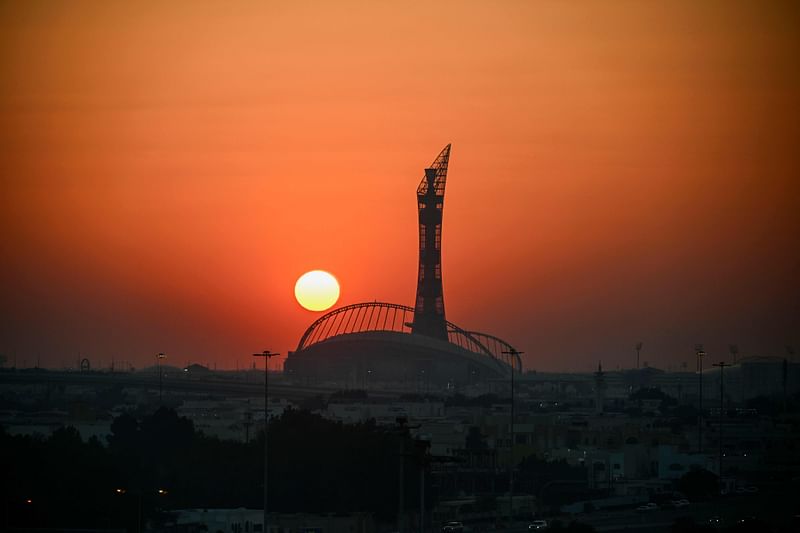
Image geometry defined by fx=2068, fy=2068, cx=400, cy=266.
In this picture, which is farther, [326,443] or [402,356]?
[402,356]

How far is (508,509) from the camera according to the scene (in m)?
55.4

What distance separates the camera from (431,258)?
419ft

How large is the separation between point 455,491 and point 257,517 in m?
12.3

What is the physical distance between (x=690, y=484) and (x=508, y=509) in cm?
691

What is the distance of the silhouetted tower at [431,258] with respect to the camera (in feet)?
419

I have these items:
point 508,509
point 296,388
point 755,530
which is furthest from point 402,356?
point 755,530

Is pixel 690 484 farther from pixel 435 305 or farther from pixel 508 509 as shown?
pixel 435 305

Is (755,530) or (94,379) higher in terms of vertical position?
(94,379)

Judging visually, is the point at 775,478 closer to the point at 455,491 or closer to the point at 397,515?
the point at 455,491

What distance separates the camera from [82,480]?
5100cm

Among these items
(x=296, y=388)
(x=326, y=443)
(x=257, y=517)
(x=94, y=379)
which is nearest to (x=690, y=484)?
(x=326, y=443)

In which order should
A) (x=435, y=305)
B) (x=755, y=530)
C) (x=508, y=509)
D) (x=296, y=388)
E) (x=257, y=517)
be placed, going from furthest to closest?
(x=435, y=305)
(x=296, y=388)
(x=508, y=509)
(x=257, y=517)
(x=755, y=530)

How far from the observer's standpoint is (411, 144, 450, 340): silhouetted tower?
12769cm

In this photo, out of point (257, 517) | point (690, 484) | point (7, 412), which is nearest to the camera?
point (257, 517)
